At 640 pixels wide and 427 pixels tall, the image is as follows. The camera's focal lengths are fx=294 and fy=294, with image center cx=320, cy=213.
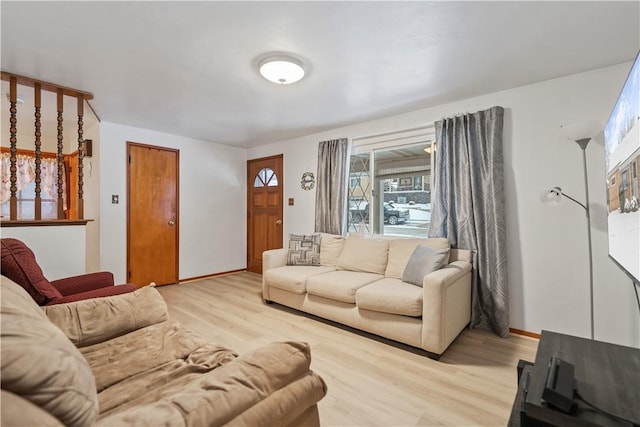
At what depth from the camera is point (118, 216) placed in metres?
3.99

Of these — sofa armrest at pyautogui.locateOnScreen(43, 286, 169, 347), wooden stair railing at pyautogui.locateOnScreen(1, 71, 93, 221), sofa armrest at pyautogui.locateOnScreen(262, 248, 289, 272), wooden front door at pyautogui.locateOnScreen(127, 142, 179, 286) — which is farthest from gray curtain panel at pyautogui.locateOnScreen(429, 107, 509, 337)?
wooden front door at pyautogui.locateOnScreen(127, 142, 179, 286)

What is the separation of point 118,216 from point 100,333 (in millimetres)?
2999

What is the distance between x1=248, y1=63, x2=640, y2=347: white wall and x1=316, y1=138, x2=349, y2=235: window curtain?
1675 millimetres

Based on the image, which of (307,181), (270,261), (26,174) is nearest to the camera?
(270,261)

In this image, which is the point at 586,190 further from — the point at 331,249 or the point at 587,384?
the point at 331,249

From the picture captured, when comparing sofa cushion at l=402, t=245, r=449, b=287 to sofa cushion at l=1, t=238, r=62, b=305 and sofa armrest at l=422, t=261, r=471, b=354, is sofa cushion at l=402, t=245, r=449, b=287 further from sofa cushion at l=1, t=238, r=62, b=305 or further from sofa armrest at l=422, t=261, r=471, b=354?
sofa cushion at l=1, t=238, r=62, b=305

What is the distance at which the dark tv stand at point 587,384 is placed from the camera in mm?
890

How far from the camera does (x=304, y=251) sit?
374 centimetres

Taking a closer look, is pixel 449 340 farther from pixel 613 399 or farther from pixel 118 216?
pixel 118 216

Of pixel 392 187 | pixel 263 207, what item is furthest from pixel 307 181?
pixel 392 187

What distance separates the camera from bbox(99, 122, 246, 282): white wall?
3.90 meters

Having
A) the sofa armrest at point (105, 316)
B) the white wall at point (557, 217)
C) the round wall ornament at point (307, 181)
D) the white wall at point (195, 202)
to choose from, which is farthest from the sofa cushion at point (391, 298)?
the white wall at point (195, 202)

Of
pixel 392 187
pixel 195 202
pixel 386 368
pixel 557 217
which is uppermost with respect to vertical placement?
pixel 392 187

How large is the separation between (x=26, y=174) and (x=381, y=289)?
247 inches
